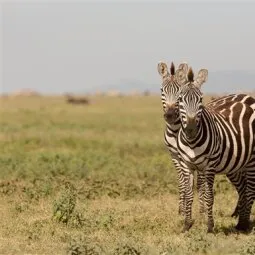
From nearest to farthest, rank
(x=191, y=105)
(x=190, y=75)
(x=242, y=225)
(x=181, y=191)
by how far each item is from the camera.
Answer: (x=191, y=105), (x=190, y=75), (x=242, y=225), (x=181, y=191)

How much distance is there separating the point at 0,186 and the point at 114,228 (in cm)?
481

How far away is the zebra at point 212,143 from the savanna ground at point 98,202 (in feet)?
1.83

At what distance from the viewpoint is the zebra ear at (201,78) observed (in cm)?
1002

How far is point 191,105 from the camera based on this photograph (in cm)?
975

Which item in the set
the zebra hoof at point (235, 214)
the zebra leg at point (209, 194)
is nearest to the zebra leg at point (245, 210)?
the zebra hoof at point (235, 214)

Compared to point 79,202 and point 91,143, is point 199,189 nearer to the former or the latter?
point 79,202

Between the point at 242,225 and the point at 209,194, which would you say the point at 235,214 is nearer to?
the point at 242,225

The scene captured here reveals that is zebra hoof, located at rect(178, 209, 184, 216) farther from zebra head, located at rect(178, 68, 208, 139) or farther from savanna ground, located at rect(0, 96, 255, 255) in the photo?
zebra head, located at rect(178, 68, 208, 139)

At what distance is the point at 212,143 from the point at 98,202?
3948 mm

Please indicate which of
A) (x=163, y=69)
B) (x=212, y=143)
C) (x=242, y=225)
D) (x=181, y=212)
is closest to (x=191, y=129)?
(x=212, y=143)

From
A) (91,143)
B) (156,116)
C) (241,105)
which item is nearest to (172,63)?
(241,105)

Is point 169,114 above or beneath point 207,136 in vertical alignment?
above

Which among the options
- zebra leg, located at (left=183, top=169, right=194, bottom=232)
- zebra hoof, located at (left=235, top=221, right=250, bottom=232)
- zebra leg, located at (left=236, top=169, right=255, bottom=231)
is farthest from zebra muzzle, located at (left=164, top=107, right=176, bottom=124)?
zebra hoof, located at (left=235, top=221, right=250, bottom=232)

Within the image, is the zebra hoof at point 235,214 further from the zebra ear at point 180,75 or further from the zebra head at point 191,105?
the zebra ear at point 180,75
